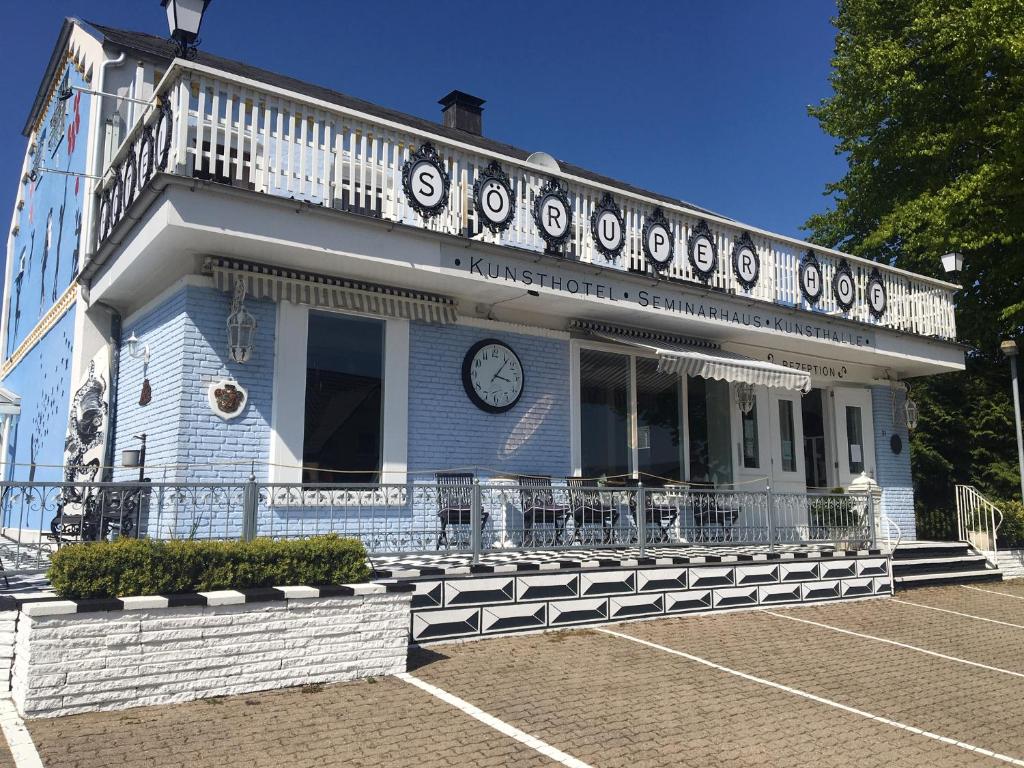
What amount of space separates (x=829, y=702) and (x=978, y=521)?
10.0m

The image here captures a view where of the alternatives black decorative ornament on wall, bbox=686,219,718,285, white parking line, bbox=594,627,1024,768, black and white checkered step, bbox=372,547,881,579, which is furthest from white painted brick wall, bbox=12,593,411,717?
black decorative ornament on wall, bbox=686,219,718,285

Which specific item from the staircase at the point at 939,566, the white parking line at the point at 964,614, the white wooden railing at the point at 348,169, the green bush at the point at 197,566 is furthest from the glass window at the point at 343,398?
the staircase at the point at 939,566

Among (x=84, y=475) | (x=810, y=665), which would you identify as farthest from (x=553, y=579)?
(x=84, y=475)

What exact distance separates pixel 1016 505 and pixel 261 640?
14.1 meters

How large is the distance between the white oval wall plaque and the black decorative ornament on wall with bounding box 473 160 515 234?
11.5ft

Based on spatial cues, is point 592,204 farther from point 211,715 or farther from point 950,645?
point 211,715

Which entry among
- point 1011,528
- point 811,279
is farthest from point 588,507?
point 1011,528

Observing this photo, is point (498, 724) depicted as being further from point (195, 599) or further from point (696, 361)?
point (696, 361)

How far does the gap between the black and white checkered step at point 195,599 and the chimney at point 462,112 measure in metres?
15.2

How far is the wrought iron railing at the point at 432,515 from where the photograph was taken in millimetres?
7117

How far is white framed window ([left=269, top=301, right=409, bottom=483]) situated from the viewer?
31.4 feet

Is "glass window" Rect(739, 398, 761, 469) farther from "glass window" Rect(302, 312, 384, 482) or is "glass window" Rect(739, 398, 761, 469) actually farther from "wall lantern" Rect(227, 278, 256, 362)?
"wall lantern" Rect(227, 278, 256, 362)

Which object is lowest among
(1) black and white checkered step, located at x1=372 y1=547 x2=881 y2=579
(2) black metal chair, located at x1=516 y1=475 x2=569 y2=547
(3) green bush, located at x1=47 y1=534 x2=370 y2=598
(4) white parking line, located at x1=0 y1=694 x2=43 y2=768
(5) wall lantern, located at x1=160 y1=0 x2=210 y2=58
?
(4) white parking line, located at x1=0 y1=694 x2=43 y2=768

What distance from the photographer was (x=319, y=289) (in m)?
9.70
